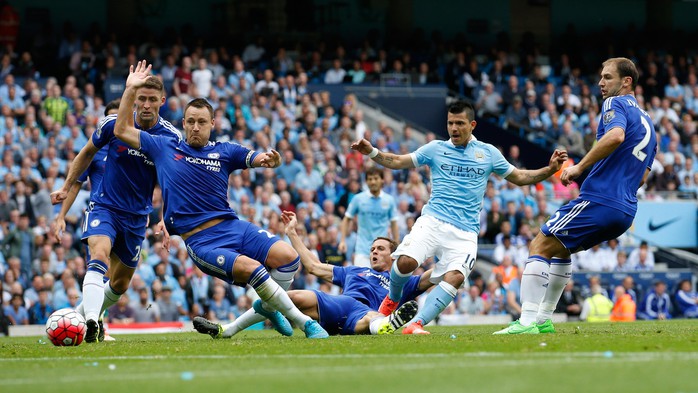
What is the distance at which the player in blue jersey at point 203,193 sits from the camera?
1077cm

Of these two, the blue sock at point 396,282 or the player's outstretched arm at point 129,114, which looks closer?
the player's outstretched arm at point 129,114

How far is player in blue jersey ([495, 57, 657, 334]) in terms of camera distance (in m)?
10.9

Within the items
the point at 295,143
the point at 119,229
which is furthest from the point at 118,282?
the point at 295,143

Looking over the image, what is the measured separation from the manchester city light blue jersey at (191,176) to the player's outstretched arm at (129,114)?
9cm

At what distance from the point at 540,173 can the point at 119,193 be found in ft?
14.4

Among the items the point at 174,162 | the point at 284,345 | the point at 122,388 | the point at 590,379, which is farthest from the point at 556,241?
the point at 122,388

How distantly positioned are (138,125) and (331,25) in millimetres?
25334

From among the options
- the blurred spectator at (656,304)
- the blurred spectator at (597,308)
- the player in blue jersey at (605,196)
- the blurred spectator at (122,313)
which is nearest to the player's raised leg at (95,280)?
the player in blue jersey at (605,196)

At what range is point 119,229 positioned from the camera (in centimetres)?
1169

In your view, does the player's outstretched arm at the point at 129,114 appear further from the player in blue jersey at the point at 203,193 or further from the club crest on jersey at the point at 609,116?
the club crest on jersey at the point at 609,116

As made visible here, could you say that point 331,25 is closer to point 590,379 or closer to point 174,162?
point 174,162

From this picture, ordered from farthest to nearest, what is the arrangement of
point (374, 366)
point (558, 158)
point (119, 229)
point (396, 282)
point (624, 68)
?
point (396, 282)
point (119, 229)
point (558, 158)
point (624, 68)
point (374, 366)

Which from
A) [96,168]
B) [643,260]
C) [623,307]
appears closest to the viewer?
[96,168]

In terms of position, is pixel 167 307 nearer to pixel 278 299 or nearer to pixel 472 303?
pixel 472 303
